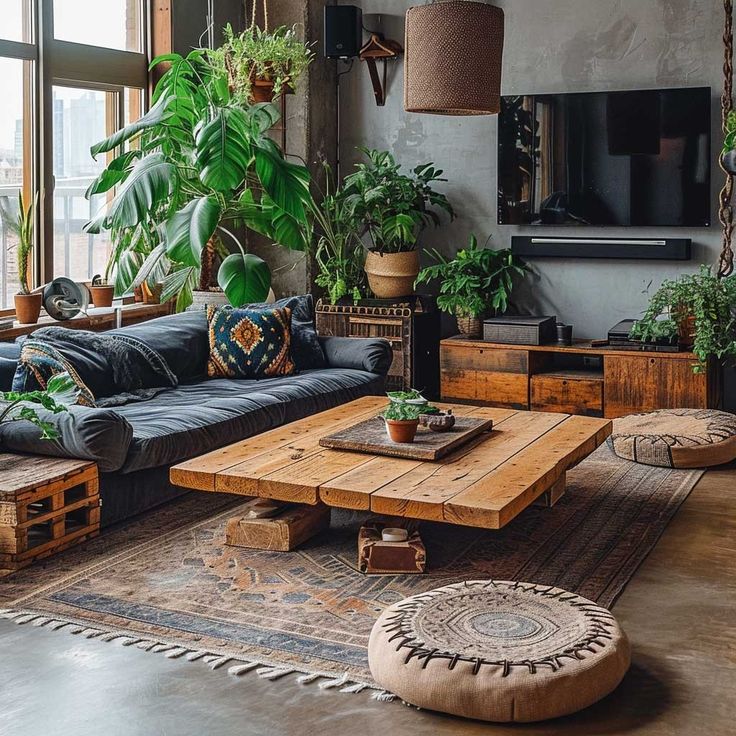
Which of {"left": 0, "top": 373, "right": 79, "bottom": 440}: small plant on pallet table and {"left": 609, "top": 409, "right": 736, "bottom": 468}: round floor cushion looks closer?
{"left": 0, "top": 373, "right": 79, "bottom": 440}: small plant on pallet table

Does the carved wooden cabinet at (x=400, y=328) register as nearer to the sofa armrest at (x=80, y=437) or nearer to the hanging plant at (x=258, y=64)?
the hanging plant at (x=258, y=64)

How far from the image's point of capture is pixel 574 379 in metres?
6.30

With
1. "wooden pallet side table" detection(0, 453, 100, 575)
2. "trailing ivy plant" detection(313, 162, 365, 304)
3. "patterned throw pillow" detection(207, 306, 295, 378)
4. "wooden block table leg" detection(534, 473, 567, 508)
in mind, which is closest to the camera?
"wooden pallet side table" detection(0, 453, 100, 575)

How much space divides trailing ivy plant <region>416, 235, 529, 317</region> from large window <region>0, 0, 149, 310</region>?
6.81 ft

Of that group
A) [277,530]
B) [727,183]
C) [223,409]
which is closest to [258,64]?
[223,409]

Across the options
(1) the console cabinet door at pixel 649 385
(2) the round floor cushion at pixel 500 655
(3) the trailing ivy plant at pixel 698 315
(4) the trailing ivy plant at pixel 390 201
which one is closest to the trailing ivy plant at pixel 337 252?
(4) the trailing ivy plant at pixel 390 201

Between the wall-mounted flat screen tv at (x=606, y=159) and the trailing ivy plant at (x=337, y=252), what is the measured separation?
97cm

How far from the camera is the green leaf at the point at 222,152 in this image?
5.68m

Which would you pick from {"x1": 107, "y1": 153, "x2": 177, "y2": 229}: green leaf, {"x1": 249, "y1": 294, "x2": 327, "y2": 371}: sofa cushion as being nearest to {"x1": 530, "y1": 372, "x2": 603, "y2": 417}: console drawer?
{"x1": 249, "y1": 294, "x2": 327, "y2": 371}: sofa cushion

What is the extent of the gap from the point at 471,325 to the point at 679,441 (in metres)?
1.99

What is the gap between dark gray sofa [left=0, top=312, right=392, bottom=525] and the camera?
12.9 feet

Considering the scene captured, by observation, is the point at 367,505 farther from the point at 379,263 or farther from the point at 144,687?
the point at 379,263

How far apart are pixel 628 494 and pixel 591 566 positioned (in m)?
1.00

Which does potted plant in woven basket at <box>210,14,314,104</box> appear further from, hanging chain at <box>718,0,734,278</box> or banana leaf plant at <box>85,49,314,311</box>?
hanging chain at <box>718,0,734,278</box>
